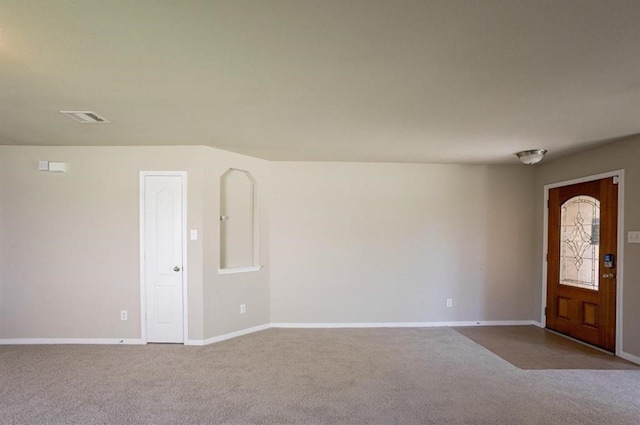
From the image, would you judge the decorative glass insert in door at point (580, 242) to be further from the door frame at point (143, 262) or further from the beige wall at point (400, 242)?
the door frame at point (143, 262)

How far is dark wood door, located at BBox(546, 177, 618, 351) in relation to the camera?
3.93 metres

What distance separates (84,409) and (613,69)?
14.2 feet

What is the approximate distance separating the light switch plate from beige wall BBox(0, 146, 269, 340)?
4.72 m

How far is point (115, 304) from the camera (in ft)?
13.8

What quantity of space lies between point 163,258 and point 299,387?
229 cm

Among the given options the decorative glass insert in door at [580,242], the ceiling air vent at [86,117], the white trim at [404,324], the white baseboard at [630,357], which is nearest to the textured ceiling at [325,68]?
the ceiling air vent at [86,117]

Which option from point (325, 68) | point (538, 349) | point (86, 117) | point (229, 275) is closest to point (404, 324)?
point (538, 349)

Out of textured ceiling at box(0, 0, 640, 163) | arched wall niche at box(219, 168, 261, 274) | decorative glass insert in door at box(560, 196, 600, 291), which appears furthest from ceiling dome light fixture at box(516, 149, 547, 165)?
arched wall niche at box(219, 168, 261, 274)

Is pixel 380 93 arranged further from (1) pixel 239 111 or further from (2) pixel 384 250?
(2) pixel 384 250

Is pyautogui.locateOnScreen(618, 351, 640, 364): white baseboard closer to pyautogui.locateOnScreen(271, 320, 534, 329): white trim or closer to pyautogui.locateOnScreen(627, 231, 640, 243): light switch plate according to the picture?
pyautogui.locateOnScreen(627, 231, 640, 243): light switch plate

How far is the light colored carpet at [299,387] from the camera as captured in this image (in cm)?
263

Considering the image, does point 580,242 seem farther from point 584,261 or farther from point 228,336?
point 228,336

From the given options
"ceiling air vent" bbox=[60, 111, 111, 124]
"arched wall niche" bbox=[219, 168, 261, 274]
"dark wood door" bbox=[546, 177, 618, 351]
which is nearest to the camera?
"ceiling air vent" bbox=[60, 111, 111, 124]

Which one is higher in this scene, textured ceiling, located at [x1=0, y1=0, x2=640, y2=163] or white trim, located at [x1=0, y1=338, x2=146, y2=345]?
textured ceiling, located at [x1=0, y1=0, x2=640, y2=163]
